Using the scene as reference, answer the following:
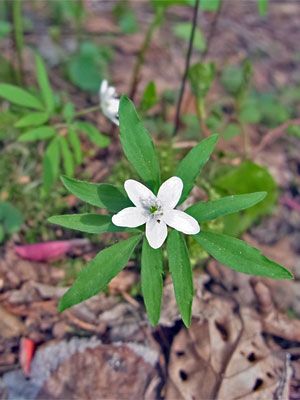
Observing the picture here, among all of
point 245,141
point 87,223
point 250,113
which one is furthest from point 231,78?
point 87,223

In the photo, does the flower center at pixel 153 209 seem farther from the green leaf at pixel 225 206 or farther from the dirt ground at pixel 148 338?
the dirt ground at pixel 148 338

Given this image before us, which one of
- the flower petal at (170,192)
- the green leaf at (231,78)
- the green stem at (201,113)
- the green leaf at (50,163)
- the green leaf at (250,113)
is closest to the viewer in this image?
the flower petal at (170,192)

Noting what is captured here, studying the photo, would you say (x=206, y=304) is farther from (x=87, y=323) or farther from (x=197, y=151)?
(x=197, y=151)

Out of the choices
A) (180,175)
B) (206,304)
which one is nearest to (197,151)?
(180,175)

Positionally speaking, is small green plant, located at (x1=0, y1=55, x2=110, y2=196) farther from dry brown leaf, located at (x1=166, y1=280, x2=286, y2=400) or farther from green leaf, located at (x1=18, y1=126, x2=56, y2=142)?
dry brown leaf, located at (x1=166, y1=280, x2=286, y2=400)

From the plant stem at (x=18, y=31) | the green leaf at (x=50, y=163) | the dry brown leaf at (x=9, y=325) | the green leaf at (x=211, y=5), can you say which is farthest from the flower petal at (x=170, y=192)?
the plant stem at (x=18, y=31)
